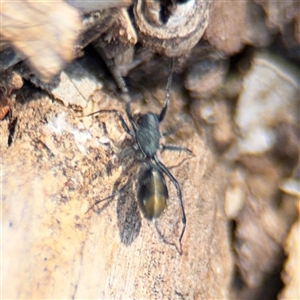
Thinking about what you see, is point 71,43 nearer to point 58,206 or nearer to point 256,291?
point 58,206

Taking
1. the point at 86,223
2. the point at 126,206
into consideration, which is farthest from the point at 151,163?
the point at 86,223

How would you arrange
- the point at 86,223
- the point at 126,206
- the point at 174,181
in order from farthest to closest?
the point at 174,181, the point at 126,206, the point at 86,223

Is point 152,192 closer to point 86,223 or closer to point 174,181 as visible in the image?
point 174,181

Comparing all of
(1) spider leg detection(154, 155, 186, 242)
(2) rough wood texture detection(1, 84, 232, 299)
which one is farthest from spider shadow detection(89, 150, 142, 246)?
(1) spider leg detection(154, 155, 186, 242)

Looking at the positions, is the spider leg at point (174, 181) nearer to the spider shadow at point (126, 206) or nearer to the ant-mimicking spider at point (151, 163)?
the ant-mimicking spider at point (151, 163)

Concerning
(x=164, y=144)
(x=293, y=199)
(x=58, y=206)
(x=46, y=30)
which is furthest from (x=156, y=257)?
(x=46, y=30)

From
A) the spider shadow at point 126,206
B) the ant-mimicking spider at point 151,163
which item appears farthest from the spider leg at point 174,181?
the spider shadow at point 126,206
